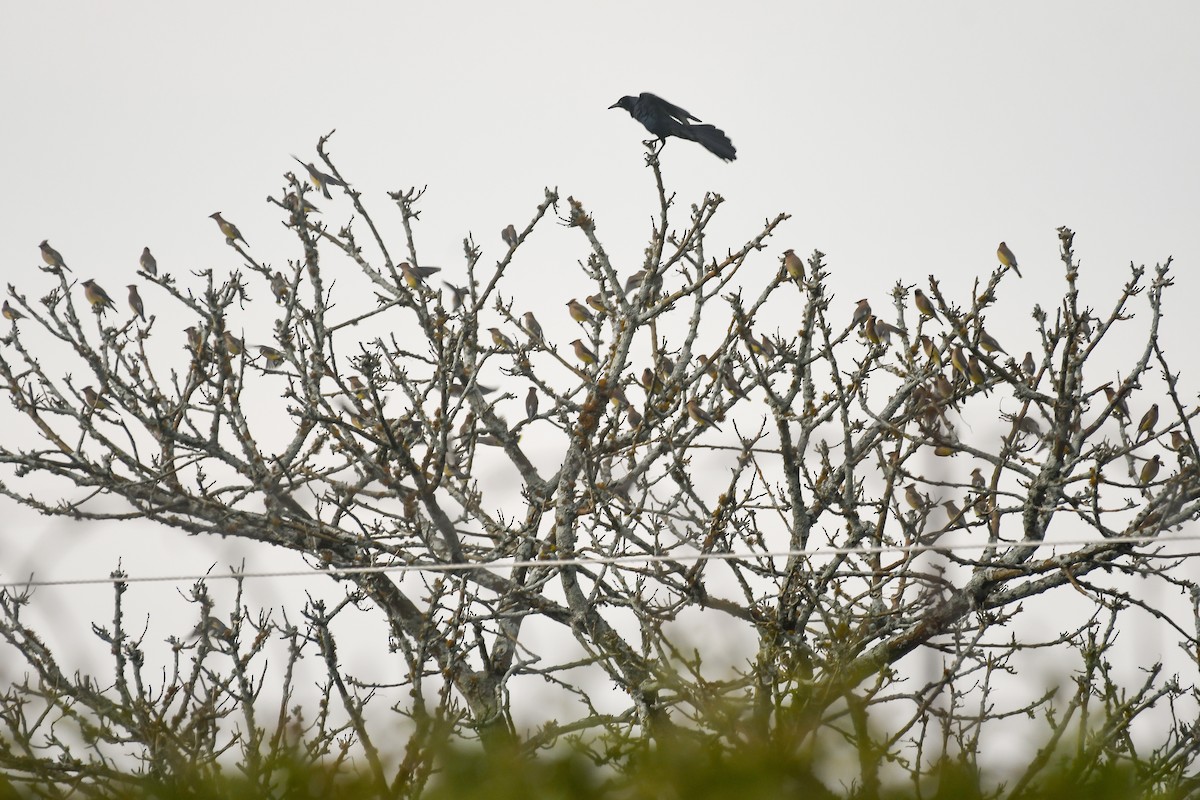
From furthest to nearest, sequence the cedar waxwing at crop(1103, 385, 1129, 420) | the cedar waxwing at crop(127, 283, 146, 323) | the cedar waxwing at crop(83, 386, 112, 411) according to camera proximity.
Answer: the cedar waxwing at crop(127, 283, 146, 323) < the cedar waxwing at crop(83, 386, 112, 411) < the cedar waxwing at crop(1103, 385, 1129, 420)

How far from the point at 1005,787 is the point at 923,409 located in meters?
4.59

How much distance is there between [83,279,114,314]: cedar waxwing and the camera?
7.48 metres

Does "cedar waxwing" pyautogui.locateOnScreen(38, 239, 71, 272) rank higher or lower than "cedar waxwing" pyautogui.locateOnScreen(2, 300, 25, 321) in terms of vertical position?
higher

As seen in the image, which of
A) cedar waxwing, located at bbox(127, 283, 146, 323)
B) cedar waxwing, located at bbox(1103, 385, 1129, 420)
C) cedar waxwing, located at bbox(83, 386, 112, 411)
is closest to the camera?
cedar waxwing, located at bbox(1103, 385, 1129, 420)

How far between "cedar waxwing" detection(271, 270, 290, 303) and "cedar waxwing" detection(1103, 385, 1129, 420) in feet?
15.3

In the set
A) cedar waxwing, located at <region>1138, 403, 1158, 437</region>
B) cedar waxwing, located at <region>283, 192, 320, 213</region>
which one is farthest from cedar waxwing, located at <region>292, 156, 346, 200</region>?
cedar waxwing, located at <region>1138, 403, 1158, 437</region>

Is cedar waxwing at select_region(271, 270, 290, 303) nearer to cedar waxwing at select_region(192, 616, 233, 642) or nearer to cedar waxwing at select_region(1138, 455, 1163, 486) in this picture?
cedar waxwing at select_region(192, 616, 233, 642)

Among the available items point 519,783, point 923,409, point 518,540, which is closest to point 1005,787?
point 519,783

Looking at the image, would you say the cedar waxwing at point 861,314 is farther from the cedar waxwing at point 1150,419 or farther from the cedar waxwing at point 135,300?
the cedar waxwing at point 135,300

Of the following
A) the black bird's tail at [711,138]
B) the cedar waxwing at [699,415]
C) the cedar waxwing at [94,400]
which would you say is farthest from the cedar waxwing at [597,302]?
the cedar waxwing at [94,400]

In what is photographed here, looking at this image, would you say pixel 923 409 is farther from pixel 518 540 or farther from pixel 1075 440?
pixel 518 540

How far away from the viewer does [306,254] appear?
6.97 meters

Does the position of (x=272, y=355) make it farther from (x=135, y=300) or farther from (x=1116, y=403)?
(x=1116, y=403)

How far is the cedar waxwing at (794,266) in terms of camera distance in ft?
23.7
